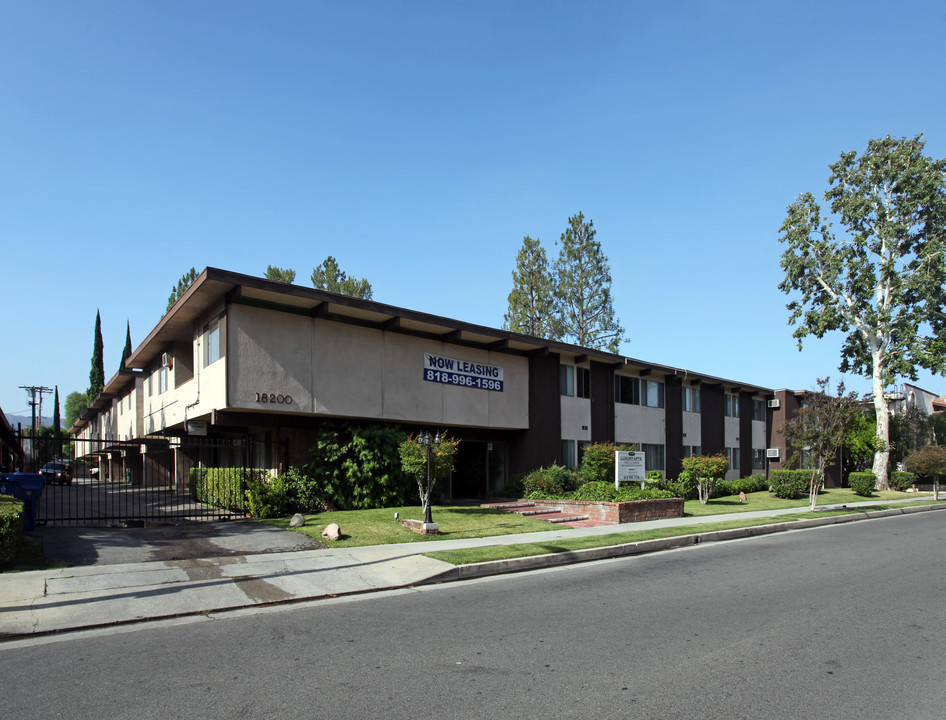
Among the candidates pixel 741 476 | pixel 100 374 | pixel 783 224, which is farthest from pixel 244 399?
pixel 100 374

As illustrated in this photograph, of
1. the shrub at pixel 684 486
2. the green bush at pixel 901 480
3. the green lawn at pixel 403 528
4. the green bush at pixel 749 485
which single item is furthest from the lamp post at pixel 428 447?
the green bush at pixel 901 480

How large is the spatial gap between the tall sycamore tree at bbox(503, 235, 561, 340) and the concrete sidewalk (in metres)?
35.8

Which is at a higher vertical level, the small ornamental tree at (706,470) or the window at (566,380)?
the window at (566,380)

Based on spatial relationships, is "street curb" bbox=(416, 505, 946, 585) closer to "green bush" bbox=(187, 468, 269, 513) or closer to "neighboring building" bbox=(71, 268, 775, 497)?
"neighboring building" bbox=(71, 268, 775, 497)

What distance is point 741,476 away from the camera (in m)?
38.6

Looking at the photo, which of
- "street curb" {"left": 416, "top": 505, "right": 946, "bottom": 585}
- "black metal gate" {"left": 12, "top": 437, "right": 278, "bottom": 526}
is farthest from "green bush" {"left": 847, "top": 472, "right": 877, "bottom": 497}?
"black metal gate" {"left": 12, "top": 437, "right": 278, "bottom": 526}

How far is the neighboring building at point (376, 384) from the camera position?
1727cm

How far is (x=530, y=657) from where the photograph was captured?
6340 mm

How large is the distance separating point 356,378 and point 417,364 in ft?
7.98

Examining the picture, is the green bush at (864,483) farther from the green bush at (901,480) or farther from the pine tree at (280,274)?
the pine tree at (280,274)

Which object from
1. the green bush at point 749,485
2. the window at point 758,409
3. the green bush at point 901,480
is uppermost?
the window at point 758,409

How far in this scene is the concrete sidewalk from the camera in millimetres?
8109

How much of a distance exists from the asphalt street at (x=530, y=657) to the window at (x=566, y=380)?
16.7 meters

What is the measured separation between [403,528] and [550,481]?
877cm
